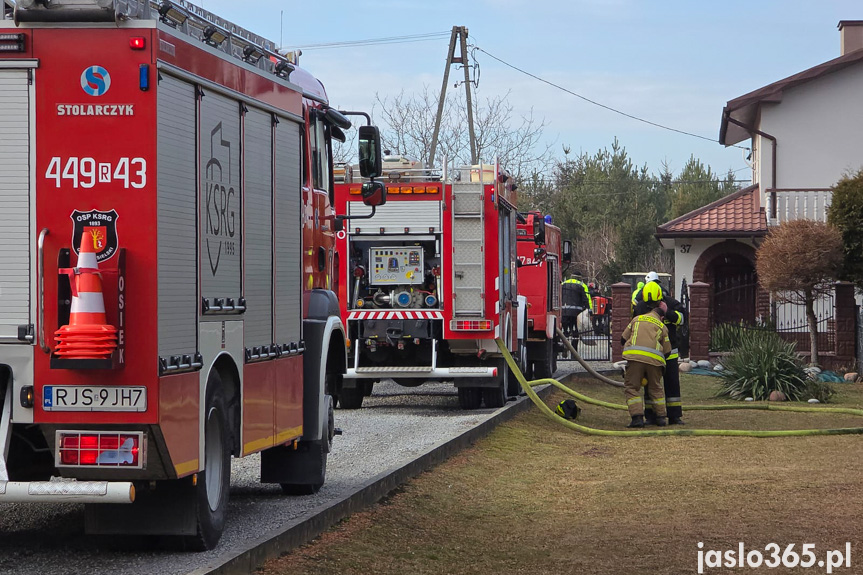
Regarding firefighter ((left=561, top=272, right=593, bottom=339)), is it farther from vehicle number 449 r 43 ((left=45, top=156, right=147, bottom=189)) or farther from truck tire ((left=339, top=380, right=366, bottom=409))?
vehicle number 449 r 43 ((left=45, top=156, right=147, bottom=189))

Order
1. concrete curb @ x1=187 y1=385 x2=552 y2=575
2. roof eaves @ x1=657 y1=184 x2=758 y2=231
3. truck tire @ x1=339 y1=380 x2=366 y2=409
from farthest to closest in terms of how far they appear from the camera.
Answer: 1. roof eaves @ x1=657 y1=184 x2=758 y2=231
2. truck tire @ x1=339 y1=380 x2=366 y2=409
3. concrete curb @ x1=187 y1=385 x2=552 y2=575

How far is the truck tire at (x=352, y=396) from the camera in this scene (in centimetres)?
1683

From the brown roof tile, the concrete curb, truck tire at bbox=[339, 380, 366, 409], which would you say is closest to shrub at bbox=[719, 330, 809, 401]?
truck tire at bbox=[339, 380, 366, 409]

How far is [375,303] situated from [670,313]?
12.4 ft

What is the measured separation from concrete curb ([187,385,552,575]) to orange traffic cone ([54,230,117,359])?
1154 mm

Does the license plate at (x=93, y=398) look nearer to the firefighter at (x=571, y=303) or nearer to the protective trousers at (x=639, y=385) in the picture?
the protective trousers at (x=639, y=385)

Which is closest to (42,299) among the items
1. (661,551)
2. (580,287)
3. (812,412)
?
(661,551)

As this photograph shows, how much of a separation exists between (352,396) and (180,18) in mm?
10581

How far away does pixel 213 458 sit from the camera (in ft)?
23.5

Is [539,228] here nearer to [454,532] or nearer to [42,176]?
[454,532]

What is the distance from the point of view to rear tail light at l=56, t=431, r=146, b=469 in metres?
5.99

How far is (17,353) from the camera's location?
6078 millimetres

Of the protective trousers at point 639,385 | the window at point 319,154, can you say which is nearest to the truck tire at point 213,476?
the window at point 319,154

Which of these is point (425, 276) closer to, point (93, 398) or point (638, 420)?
point (638, 420)
